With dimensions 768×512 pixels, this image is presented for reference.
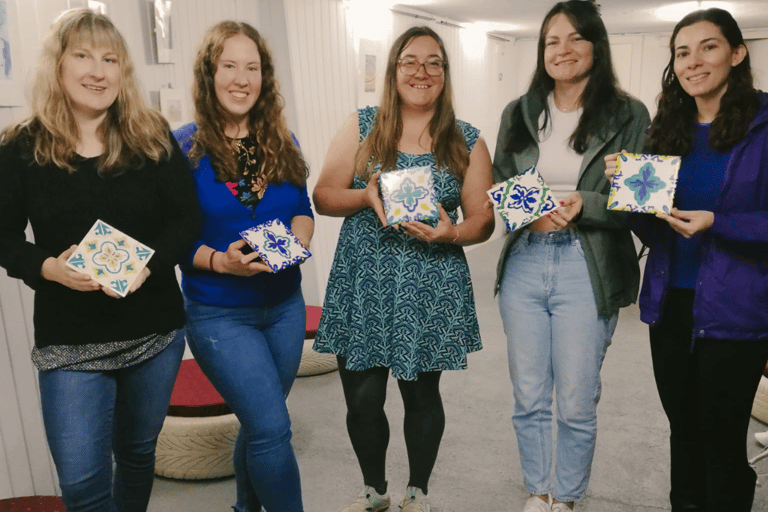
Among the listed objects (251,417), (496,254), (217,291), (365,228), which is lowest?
(496,254)

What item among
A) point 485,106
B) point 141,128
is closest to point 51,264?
point 141,128

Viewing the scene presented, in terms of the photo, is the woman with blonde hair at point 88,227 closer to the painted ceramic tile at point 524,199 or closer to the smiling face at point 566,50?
the painted ceramic tile at point 524,199

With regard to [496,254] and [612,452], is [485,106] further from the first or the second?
[612,452]

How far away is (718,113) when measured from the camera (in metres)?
1.72

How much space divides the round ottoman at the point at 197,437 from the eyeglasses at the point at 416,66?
4.76 ft

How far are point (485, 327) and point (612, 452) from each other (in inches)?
78.3

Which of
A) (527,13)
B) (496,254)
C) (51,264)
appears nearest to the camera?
(51,264)

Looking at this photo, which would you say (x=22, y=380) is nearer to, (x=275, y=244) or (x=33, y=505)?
(x=33, y=505)

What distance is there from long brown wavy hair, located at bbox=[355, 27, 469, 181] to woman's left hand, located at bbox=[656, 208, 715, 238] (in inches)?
24.0

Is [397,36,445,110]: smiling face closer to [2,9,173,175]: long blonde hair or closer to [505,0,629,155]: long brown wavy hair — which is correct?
[505,0,629,155]: long brown wavy hair

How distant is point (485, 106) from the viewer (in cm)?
828

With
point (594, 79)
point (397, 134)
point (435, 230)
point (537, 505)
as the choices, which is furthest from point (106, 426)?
point (594, 79)

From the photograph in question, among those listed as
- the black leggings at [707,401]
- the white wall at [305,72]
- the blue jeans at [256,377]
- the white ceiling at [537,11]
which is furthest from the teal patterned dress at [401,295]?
the white ceiling at [537,11]

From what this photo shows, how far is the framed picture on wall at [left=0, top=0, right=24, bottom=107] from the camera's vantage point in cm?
218
